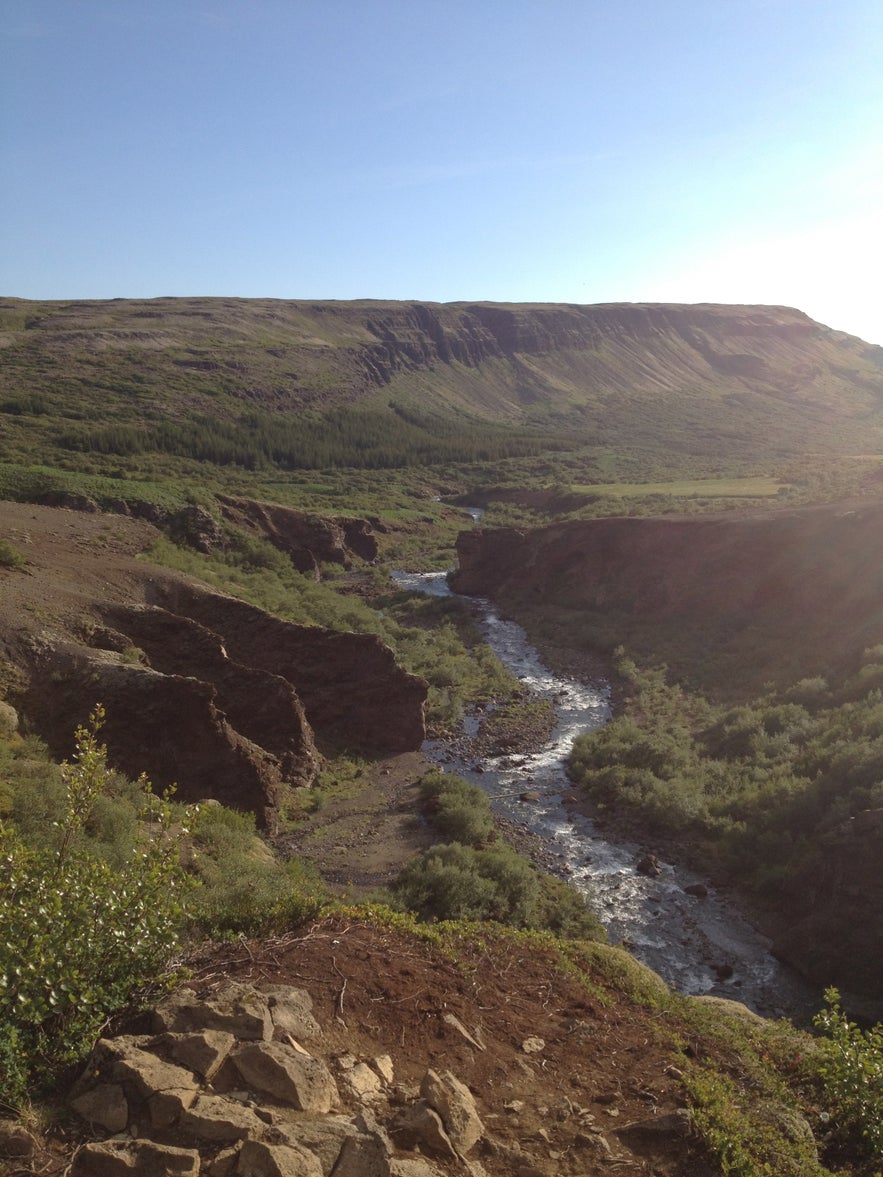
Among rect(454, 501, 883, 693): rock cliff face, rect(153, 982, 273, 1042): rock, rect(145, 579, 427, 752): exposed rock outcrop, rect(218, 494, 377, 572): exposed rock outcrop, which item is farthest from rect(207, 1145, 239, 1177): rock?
rect(218, 494, 377, 572): exposed rock outcrop

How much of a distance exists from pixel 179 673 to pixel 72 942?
1545 centimetres

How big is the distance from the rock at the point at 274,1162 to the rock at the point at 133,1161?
0.27m

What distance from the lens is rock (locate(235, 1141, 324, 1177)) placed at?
14.2ft

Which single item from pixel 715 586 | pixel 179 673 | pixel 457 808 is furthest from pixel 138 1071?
pixel 715 586

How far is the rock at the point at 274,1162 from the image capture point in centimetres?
433

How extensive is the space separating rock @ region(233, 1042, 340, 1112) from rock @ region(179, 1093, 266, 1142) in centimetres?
32

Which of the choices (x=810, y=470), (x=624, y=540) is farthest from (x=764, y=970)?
(x=810, y=470)

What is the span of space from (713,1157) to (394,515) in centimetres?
6160

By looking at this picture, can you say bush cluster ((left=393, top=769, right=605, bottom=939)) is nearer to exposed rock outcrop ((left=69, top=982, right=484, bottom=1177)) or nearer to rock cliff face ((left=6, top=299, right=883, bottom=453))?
exposed rock outcrop ((left=69, top=982, right=484, bottom=1177))

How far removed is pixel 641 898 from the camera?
18234mm

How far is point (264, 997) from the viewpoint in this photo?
6008mm

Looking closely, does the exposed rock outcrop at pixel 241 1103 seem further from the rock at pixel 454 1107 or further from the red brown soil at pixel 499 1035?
the red brown soil at pixel 499 1035

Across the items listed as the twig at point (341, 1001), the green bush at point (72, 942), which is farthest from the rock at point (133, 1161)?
the twig at point (341, 1001)

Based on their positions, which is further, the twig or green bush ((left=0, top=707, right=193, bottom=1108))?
the twig
